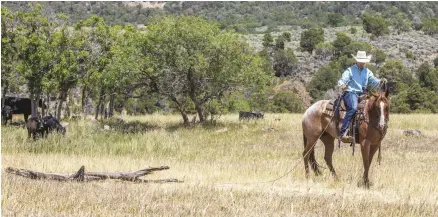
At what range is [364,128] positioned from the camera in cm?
1162

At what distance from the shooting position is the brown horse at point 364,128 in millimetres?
11328

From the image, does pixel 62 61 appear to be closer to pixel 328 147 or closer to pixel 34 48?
pixel 34 48

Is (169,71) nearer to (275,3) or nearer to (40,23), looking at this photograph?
(40,23)

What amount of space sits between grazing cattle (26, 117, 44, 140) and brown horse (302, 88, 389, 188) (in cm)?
1010

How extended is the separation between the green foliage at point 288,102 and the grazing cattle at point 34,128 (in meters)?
36.0

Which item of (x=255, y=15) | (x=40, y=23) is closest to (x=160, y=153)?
(x=40, y=23)

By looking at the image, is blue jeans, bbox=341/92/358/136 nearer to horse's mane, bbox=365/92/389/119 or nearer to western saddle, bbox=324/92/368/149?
western saddle, bbox=324/92/368/149

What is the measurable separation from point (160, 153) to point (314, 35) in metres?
73.3

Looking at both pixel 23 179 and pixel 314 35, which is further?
pixel 314 35

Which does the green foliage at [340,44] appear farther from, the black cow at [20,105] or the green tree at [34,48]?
the green tree at [34,48]

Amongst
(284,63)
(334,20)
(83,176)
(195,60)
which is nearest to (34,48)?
(195,60)

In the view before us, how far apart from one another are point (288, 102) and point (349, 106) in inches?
1710

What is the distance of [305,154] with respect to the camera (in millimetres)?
13031

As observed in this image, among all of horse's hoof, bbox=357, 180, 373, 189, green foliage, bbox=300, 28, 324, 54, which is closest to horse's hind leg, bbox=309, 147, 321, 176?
horse's hoof, bbox=357, 180, 373, 189
